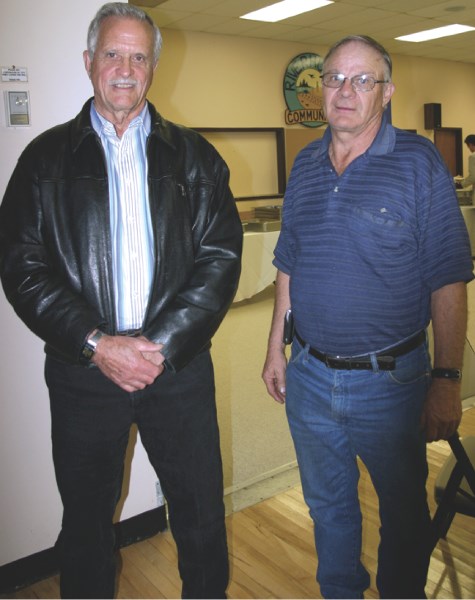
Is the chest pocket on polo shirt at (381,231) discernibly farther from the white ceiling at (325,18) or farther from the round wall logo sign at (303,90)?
the round wall logo sign at (303,90)

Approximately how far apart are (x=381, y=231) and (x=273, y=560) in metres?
1.34

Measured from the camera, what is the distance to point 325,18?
7832 millimetres

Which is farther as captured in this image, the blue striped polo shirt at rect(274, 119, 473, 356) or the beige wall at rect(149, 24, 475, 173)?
the beige wall at rect(149, 24, 475, 173)

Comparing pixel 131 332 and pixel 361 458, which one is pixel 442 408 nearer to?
pixel 361 458

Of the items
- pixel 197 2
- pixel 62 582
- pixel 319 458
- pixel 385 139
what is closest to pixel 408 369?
pixel 319 458

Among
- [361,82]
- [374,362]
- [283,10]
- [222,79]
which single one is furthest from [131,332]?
[222,79]

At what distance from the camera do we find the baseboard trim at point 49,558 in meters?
2.09

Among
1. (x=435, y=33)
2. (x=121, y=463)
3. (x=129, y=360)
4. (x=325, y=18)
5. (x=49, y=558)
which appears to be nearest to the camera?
(x=129, y=360)

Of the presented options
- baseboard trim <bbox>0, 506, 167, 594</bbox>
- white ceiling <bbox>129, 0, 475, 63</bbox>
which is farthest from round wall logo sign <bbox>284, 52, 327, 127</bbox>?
baseboard trim <bbox>0, 506, 167, 594</bbox>

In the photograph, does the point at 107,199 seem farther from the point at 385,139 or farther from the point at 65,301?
the point at 385,139

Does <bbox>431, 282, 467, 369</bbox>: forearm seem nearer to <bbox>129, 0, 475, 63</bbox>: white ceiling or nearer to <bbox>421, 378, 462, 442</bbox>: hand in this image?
<bbox>421, 378, 462, 442</bbox>: hand

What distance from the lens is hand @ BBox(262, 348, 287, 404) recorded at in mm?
1882

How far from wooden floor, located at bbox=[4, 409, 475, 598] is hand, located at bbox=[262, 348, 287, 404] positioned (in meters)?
0.68

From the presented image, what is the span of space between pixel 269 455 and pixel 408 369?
1.74 m
